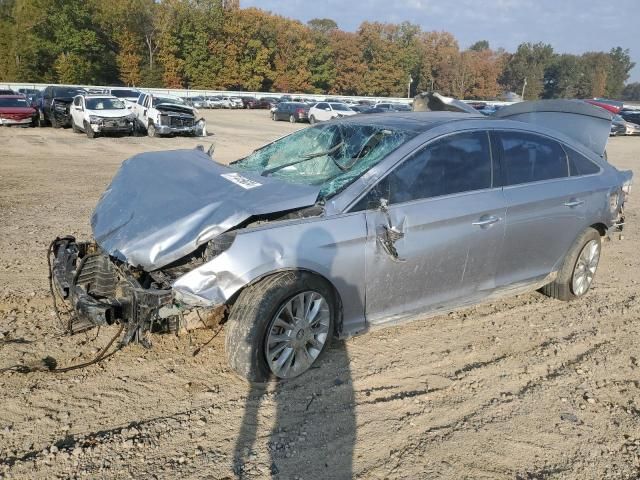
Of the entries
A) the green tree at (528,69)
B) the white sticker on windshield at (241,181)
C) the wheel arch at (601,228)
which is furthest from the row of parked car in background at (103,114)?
the green tree at (528,69)

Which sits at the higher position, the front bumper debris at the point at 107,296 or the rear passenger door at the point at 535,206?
the rear passenger door at the point at 535,206

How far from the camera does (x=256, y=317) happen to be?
10.5 ft

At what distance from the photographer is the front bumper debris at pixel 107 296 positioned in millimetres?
3137

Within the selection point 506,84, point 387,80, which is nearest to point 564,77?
point 506,84

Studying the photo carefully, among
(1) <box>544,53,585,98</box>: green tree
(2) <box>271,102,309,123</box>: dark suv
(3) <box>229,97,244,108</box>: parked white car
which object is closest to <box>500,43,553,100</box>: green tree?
(1) <box>544,53,585,98</box>: green tree

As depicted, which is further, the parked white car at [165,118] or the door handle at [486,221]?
the parked white car at [165,118]

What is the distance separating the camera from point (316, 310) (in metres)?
3.47

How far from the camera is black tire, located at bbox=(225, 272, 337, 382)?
3.21 m

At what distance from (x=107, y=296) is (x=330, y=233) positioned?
1.44 m

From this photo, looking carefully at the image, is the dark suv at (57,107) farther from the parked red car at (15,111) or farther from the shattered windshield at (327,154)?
the shattered windshield at (327,154)

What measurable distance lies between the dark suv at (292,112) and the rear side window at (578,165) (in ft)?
Answer: 103

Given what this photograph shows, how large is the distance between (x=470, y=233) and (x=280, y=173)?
1513mm

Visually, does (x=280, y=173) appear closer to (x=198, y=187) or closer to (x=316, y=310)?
(x=198, y=187)

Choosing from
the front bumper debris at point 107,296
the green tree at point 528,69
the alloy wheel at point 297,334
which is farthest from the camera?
the green tree at point 528,69
